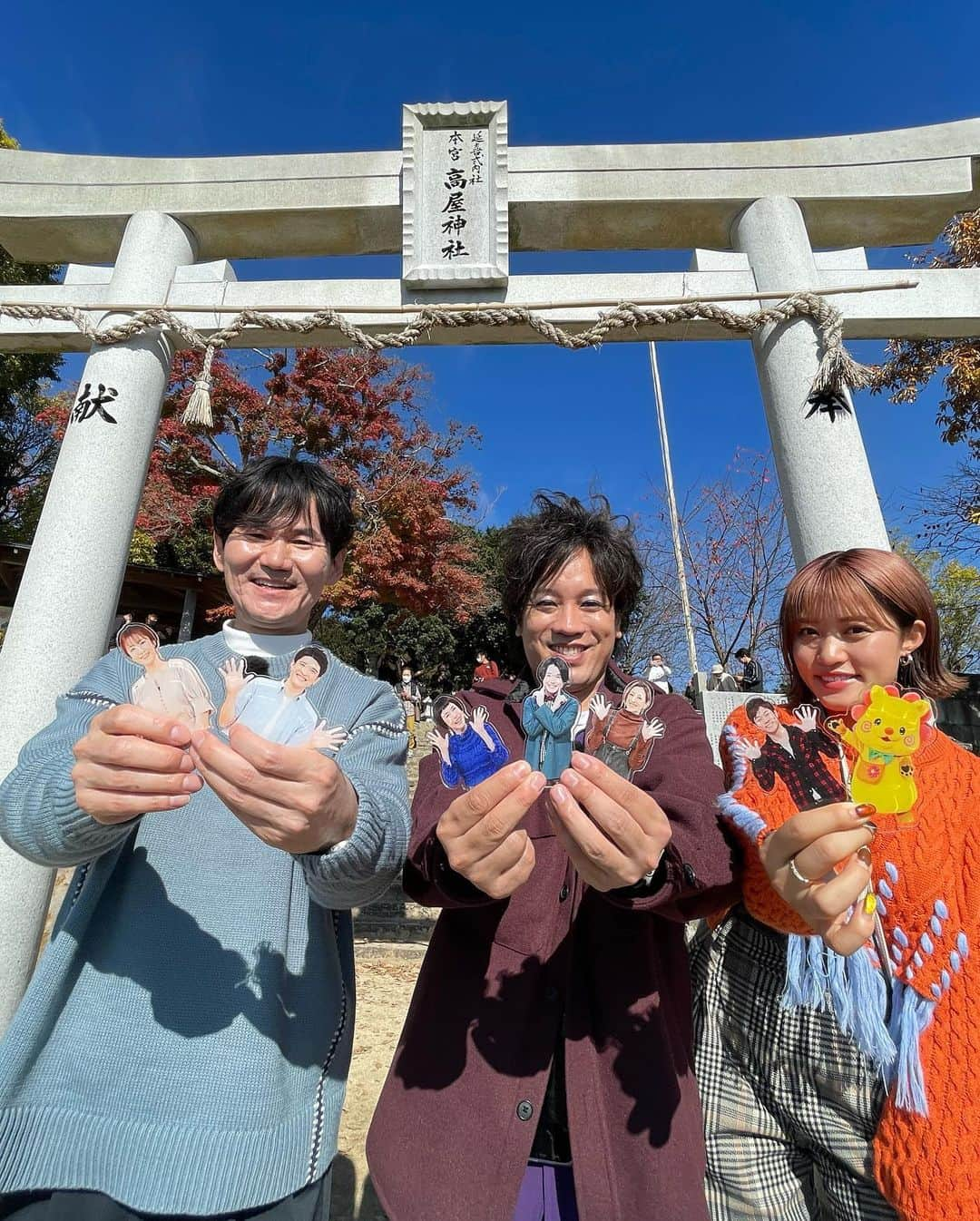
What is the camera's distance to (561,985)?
4.78 ft

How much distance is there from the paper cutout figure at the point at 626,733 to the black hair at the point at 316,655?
2.00 ft

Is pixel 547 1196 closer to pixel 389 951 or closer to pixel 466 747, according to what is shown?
pixel 466 747

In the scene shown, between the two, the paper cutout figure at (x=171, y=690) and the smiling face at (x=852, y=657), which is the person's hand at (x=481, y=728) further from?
the smiling face at (x=852, y=657)

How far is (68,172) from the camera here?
173 inches

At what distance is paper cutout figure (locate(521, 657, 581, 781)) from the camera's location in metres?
1.30

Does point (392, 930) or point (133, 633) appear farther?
point (392, 930)

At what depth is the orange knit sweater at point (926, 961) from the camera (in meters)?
1.31

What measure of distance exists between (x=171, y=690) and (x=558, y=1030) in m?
1.15

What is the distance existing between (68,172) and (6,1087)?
5.50 m

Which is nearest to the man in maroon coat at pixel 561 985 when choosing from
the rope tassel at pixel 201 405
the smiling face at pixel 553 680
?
the smiling face at pixel 553 680

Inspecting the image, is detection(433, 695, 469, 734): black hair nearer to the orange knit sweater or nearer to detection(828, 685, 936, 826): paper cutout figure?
the orange knit sweater

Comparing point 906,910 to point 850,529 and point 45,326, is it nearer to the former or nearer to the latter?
point 850,529

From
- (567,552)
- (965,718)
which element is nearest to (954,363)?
(965,718)

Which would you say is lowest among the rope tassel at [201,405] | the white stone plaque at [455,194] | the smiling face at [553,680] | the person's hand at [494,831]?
the person's hand at [494,831]
